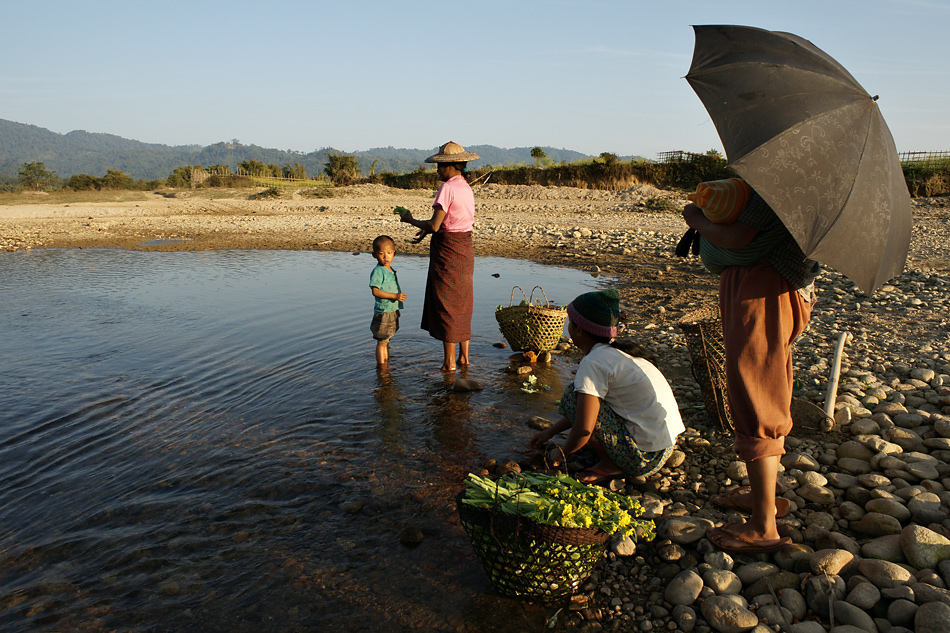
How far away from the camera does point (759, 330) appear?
8.96 feet

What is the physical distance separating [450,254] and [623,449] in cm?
303

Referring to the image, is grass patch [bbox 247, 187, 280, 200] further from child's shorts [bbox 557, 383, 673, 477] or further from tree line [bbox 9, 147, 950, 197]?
child's shorts [bbox 557, 383, 673, 477]

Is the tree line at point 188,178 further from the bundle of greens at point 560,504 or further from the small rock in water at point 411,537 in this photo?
the bundle of greens at point 560,504

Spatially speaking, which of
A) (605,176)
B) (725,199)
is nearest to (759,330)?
(725,199)

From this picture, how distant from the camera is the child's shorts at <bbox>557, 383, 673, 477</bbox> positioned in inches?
137

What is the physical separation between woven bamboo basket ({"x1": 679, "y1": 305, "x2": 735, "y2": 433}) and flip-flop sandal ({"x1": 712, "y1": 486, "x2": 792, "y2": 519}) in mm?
878

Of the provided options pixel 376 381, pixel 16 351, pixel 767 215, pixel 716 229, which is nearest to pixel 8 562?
pixel 376 381

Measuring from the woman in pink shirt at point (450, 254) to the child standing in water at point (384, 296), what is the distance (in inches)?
13.0

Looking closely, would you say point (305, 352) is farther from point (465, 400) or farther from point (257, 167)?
point (257, 167)

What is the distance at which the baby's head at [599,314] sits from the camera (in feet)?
11.3

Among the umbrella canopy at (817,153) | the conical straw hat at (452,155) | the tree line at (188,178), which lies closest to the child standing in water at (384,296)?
the conical straw hat at (452,155)

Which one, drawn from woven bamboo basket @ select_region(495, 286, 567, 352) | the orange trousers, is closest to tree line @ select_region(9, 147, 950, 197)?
woven bamboo basket @ select_region(495, 286, 567, 352)

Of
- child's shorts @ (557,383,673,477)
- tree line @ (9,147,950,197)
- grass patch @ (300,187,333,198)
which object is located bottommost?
child's shorts @ (557,383,673,477)

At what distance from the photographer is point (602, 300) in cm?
347
